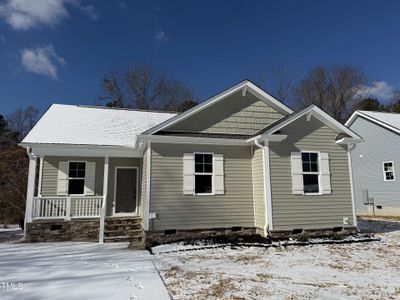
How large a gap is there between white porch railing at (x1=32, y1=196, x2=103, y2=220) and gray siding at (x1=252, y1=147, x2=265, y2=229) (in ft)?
17.8

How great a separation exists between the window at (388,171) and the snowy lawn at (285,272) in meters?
10.2

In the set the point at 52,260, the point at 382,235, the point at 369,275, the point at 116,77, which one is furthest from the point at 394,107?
the point at 52,260

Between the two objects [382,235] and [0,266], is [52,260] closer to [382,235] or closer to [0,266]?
[0,266]

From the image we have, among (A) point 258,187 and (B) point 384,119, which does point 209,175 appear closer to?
(A) point 258,187

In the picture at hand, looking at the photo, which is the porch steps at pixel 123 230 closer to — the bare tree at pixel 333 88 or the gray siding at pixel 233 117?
the gray siding at pixel 233 117

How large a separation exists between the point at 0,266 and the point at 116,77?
1005 inches

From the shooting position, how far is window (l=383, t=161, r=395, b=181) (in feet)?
55.6

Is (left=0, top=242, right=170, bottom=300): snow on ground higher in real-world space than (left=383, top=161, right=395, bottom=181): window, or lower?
lower

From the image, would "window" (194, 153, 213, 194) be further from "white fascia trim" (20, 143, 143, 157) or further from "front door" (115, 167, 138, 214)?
"front door" (115, 167, 138, 214)

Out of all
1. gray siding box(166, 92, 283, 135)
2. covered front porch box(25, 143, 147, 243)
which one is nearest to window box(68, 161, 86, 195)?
covered front porch box(25, 143, 147, 243)

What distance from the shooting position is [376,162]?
1797cm

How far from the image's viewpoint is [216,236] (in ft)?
30.1

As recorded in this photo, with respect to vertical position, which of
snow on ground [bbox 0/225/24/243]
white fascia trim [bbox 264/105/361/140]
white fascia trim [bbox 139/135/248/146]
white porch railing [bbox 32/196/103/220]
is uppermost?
white fascia trim [bbox 264/105/361/140]

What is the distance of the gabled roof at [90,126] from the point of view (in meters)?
10.3
